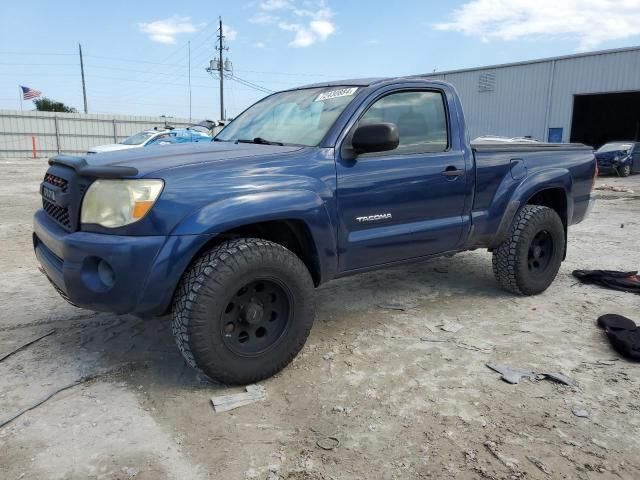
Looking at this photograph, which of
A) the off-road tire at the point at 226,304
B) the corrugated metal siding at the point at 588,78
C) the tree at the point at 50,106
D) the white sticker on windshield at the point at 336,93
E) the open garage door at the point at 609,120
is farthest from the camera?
the tree at the point at 50,106

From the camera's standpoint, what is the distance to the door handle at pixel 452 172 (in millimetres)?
3715

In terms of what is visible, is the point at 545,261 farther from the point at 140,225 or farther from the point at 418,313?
the point at 140,225

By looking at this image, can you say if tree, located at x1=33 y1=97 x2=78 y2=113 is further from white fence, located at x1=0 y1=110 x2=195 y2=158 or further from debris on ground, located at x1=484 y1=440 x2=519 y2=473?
debris on ground, located at x1=484 y1=440 x2=519 y2=473

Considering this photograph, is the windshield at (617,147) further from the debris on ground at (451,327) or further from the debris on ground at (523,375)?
the debris on ground at (523,375)

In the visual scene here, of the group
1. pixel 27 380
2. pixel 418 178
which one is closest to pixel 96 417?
pixel 27 380

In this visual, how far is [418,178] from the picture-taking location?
11.7ft

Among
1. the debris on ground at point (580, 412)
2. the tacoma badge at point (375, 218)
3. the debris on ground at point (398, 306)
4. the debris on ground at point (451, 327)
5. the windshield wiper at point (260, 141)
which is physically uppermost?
the windshield wiper at point (260, 141)

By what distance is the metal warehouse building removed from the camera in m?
22.0

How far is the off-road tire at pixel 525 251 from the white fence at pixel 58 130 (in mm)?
29345

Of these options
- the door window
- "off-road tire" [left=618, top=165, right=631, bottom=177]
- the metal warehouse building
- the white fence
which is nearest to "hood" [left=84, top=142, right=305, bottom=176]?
the door window

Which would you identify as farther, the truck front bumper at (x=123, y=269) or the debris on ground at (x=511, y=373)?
the debris on ground at (x=511, y=373)

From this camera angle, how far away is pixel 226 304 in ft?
9.07

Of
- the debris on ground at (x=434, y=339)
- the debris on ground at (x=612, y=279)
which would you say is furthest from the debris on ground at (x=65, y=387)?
the debris on ground at (x=612, y=279)

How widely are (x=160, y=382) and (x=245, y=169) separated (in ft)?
4.43
